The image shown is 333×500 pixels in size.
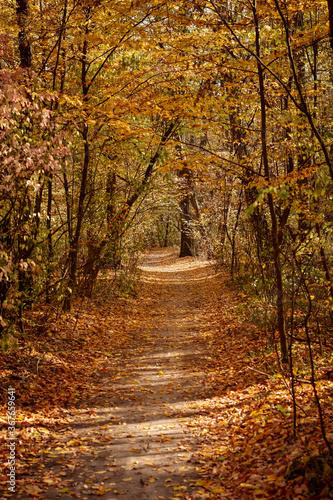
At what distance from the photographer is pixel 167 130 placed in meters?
13.2

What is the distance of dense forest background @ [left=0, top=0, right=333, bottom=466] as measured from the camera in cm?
521

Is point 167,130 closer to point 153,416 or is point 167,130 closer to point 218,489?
point 153,416

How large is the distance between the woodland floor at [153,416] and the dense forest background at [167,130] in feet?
1.77

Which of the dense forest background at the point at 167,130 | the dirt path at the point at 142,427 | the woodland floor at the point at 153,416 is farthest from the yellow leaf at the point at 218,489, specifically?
the dense forest background at the point at 167,130

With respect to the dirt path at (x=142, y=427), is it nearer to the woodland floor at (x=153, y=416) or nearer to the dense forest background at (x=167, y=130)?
the woodland floor at (x=153, y=416)

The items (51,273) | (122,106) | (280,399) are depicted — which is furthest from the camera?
(51,273)

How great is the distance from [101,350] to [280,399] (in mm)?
4293

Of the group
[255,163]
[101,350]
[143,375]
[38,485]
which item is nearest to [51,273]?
[101,350]

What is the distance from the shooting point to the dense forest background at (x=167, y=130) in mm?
5215

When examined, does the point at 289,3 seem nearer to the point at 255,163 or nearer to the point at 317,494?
the point at 255,163

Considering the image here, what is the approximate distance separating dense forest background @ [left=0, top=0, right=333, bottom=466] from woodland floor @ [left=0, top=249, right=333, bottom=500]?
→ 0.54 metres

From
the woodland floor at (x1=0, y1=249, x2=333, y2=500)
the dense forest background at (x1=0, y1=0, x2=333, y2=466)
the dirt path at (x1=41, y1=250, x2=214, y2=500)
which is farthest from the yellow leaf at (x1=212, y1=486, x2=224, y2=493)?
the dense forest background at (x1=0, y1=0, x2=333, y2=466)

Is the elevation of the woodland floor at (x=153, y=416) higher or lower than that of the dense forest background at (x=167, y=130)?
lower

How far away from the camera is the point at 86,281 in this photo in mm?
11281
